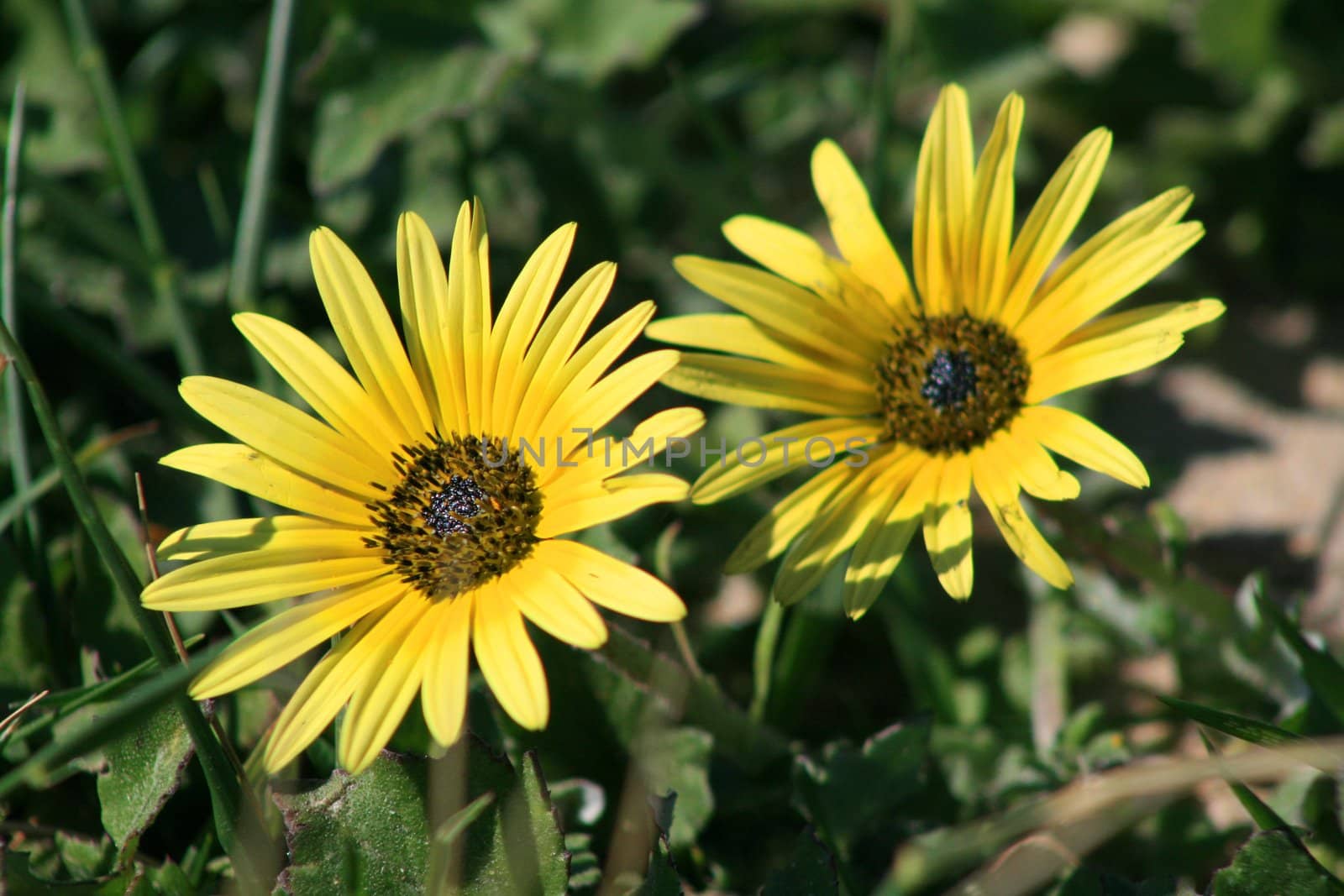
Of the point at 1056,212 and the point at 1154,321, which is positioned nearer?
the point at 1154,321

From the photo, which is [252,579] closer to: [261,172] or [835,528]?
[835,528]

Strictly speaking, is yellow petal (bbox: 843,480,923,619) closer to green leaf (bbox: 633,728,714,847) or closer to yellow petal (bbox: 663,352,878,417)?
yellow petal (bbox: 663,352,878,417)

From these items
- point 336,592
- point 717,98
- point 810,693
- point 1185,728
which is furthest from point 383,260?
point 1185,728

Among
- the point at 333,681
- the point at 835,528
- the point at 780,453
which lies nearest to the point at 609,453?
the point at 780,453

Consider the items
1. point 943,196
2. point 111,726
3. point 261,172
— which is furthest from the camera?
point 261,172

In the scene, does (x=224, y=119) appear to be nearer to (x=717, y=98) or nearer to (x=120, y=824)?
(x=717, y=98)

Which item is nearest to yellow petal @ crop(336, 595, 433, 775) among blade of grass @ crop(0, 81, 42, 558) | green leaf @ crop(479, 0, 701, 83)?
blade of grass @ crop(0, 81, 42, 558)

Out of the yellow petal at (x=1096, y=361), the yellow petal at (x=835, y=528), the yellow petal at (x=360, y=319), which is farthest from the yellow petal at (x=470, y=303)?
the yellow petal at (x=1096, y=361)
